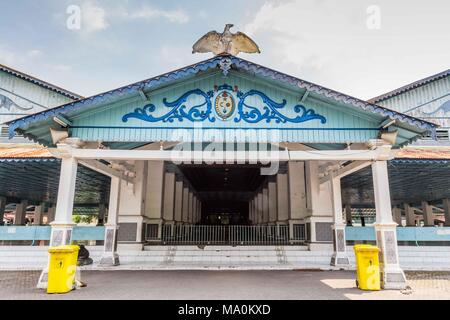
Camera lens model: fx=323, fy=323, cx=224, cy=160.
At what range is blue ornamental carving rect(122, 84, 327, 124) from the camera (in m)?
9.36

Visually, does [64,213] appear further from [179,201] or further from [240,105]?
[179,201]

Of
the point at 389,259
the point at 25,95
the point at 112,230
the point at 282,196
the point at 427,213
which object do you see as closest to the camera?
the point at 389,259

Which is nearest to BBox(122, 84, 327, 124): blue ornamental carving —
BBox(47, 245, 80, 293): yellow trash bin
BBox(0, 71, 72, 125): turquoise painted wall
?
BBox(47, 245, 80, 293): yellow trash bin

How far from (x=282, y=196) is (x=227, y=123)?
1128 cm

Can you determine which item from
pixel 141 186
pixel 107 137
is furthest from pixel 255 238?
pixel 107 137

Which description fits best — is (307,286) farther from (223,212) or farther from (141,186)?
(223,212)

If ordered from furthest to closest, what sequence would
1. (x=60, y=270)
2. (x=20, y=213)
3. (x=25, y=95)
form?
(x=20, y=213)
(x=25, y=95)
(x=60, y=270)

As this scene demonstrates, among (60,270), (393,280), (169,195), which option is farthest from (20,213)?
(393,280)

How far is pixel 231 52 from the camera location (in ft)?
31.2

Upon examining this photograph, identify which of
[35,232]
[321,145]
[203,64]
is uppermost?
[203,64]

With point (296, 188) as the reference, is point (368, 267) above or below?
below

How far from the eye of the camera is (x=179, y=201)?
22.5m

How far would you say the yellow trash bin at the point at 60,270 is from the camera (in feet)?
25.0
